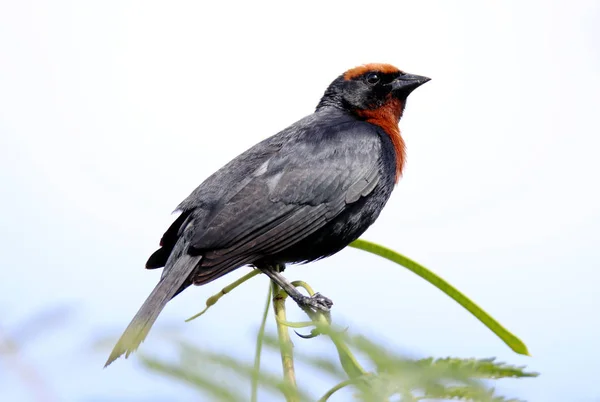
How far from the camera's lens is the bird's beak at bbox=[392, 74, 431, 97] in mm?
5387

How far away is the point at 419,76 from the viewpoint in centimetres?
545

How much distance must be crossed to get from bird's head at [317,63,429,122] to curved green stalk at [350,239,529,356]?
88.8 inches

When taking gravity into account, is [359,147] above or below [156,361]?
above

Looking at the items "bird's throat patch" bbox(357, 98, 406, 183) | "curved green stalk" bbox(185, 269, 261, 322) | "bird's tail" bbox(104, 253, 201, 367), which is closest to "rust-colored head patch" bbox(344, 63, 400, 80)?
"bird's throat patch" bbox(357, 98, 406, 183)

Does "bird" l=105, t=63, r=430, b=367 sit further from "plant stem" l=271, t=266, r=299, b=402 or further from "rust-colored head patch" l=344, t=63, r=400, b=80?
"plant stem" l=271, t=266, r=299, b=402

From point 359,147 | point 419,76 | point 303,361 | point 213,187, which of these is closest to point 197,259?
point 213,187

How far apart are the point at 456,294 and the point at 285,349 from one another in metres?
1.86

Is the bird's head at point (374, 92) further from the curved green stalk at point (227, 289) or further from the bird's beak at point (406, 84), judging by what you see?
the curved green stalk at point (227, 289)

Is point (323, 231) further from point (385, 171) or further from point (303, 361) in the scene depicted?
point (303, 361)

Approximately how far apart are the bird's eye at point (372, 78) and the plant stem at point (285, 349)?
2.79m

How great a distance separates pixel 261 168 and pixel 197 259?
77 cm

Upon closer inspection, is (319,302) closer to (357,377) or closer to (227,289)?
(227,289)

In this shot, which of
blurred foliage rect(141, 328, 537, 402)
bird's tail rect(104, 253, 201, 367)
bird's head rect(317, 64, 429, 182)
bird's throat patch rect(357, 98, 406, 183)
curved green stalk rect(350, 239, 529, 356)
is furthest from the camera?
bird's head rect(317, 64, 429, 182)

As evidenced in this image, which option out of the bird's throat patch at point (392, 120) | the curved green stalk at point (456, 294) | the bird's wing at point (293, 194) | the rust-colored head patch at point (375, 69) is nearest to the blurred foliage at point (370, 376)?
the curved green stalk at point (456, 294)
